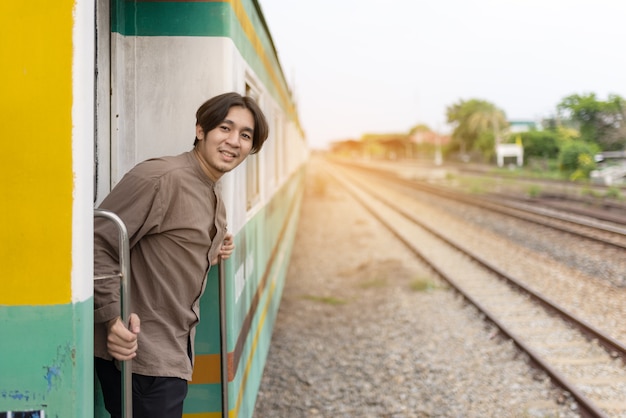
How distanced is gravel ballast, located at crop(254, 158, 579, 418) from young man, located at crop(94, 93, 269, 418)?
96.5 inches

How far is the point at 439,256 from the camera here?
1034 centimetres

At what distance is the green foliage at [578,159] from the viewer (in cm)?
2603

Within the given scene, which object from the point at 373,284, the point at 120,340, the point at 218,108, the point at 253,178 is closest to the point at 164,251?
the point at 120,340

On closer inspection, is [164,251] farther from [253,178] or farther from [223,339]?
[253,178]

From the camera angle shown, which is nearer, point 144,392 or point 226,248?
point 144,392

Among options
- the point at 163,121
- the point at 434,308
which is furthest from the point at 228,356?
the point at 434,308

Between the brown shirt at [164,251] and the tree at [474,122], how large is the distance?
5548 centimetres

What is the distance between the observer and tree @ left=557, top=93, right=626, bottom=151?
25.6 meters

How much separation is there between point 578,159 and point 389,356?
81.4 feet

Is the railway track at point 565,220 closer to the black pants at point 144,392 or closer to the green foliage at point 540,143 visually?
the black pants at point 144,392

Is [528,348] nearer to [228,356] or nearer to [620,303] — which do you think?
[620,303]

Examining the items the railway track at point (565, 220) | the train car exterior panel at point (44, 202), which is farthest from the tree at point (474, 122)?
the train car exterior panel at point (44, 202)

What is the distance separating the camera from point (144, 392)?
6.70 feet

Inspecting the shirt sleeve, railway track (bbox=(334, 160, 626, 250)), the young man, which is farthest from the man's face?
railway track (bbox=(334, 160, 626, 250))
